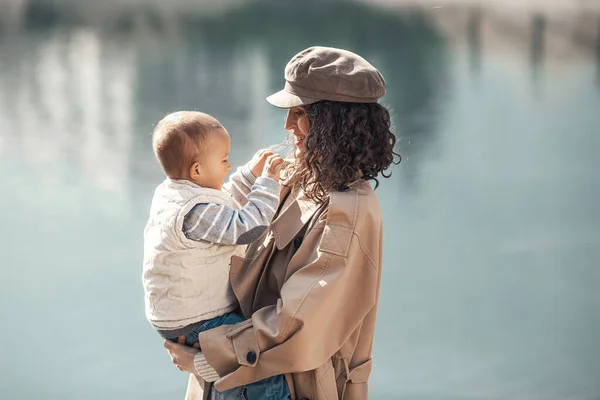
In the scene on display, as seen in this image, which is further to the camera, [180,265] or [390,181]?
[390,181]

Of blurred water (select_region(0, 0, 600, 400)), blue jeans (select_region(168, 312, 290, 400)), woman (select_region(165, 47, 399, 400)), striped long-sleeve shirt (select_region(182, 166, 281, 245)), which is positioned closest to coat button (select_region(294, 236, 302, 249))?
woman (select_region(165, 47, 399, 400))

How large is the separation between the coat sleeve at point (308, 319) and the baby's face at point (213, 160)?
265 mm

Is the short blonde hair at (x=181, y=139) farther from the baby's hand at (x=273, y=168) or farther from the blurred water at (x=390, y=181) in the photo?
the blurred water at (x=390, y=181)

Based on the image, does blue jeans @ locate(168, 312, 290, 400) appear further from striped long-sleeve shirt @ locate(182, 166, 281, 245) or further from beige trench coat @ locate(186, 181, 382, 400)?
striped long-sleeve shirt @ locate(182, 166, 281, 245)

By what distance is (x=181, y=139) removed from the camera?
7.05 ft

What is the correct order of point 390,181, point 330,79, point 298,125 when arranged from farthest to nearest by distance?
point 390,181
point 298,125
point 330,79

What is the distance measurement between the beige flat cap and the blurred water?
11.5ft

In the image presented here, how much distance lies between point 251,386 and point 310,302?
28 centimetres

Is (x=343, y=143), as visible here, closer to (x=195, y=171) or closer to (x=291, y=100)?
(x=291, y=100)

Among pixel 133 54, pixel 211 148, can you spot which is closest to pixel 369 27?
pixel 133 54

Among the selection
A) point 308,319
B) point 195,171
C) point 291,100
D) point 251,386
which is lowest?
point 251,386

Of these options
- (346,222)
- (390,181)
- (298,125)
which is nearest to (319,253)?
(346,222)

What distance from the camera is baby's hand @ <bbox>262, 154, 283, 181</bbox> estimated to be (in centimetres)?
221

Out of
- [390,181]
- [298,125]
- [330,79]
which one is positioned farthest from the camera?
[390,181]
